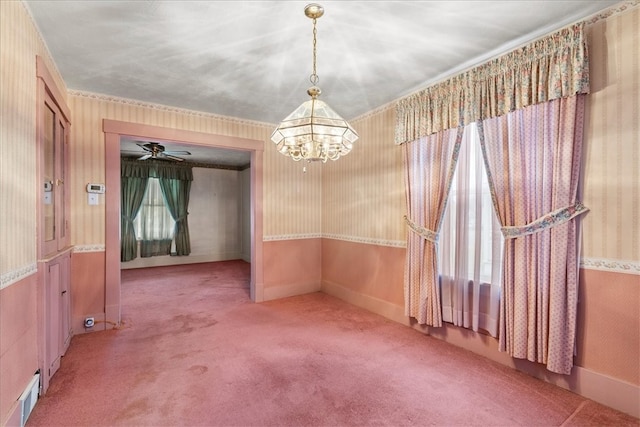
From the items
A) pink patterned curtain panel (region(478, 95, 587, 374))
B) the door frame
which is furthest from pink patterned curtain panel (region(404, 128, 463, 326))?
the door frame

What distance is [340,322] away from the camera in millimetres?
3570

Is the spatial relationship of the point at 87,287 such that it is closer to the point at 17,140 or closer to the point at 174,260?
the point at 17,140

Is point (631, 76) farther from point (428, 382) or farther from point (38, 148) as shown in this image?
point (38, 148)

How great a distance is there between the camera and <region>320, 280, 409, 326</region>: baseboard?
3.58 meters

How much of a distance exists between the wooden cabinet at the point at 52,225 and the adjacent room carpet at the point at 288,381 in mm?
265

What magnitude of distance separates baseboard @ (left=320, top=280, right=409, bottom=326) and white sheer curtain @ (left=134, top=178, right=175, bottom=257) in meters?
4.75

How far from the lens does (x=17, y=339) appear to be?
5.85 ft

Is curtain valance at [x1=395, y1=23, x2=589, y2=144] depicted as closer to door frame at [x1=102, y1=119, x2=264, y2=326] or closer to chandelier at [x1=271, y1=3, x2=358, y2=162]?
chandelier at [x1=271, y1=3, x2=358, y2=162]

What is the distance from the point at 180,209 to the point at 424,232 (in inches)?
257

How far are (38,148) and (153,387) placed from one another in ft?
6.45

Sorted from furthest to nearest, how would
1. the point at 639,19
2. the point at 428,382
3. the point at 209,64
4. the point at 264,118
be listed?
the point at 264,118, the point at 209,64, the point at 428,382, the point at 639,19

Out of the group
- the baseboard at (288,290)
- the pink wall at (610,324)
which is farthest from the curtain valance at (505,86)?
the baseboard at (288,290)

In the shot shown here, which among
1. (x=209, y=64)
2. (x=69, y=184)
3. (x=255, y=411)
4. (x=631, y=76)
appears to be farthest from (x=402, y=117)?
(x=69, y=184)

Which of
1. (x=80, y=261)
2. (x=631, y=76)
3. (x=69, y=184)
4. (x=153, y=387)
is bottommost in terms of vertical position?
(x=153, y=387)
